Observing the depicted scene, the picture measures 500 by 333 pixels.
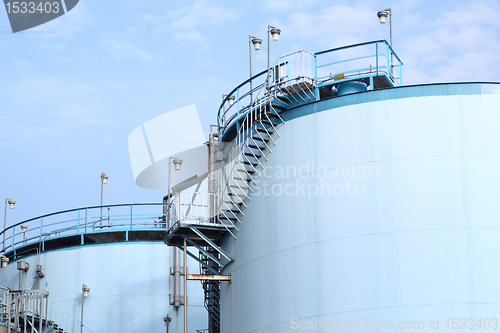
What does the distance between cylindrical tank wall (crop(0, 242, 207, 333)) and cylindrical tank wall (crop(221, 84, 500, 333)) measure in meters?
11.9

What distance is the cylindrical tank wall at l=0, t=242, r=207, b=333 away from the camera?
32156mm

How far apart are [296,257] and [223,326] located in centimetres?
537

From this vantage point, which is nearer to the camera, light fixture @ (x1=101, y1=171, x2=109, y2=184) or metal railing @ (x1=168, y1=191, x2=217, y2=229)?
metal railing @ (x1=168, y1=191, x2=217, y2=229)

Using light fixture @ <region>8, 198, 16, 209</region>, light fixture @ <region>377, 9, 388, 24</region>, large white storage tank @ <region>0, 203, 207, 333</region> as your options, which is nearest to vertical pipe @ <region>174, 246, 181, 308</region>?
large white storage tank @ <region>0, 203, 207, 333</region>

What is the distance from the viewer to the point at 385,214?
19.0m

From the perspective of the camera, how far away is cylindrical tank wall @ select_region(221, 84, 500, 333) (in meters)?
18.1

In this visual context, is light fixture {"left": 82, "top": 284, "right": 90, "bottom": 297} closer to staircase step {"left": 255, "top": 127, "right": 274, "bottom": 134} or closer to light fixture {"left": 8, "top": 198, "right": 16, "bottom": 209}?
light fixture {"left": 8, "top": 198, "right": 16, "bottom": 209}

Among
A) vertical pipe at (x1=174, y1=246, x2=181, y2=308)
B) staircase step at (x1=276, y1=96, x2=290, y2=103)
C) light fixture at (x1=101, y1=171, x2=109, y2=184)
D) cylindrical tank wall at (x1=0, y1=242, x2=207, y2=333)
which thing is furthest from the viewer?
light fixture at (x1=101, y1=171, x2=109, y2=184)

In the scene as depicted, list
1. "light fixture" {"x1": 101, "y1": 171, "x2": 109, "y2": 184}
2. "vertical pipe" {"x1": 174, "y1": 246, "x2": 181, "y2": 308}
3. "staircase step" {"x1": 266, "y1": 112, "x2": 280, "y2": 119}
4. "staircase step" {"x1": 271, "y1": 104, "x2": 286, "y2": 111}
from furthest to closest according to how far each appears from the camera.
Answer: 1. "light fixture" {"x1": 101, "y1": 171, "x2": 109, "y2": 184}
2. "vertical pipe" {"x1": 174, "y1": 246, "x2": 181, "y2": 308}
3. "staircase step" {"x1": 266, "y1": 112, "x2": 280, "y2": 119}
4. "staircase step" {"x1": 271, "y1": 104, "x2": 286, "y2": 111}

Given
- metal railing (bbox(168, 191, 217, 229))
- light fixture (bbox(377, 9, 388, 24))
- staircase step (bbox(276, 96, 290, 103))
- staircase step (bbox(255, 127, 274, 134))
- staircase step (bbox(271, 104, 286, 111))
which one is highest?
light fixture (bbox(377, 9, 388, 24))

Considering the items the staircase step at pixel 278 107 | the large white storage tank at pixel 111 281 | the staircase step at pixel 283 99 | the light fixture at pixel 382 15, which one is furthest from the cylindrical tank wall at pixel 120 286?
the light fixture at pixel 382 15

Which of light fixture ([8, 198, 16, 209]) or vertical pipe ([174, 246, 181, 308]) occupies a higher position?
light fixture ([8, 198, 16, 209])

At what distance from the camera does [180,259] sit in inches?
1284

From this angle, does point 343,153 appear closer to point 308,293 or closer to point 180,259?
point 308,293
